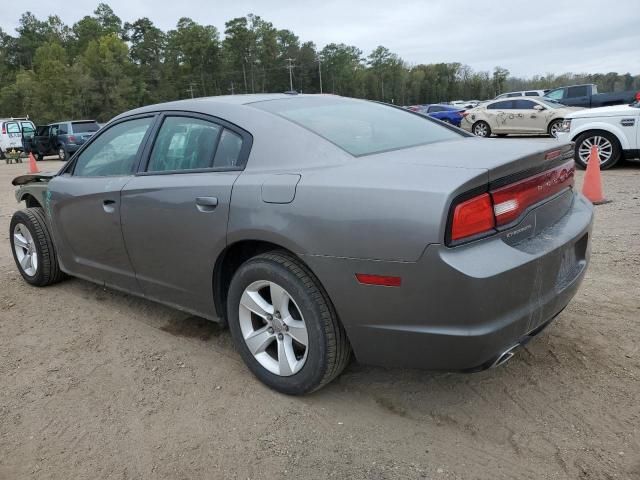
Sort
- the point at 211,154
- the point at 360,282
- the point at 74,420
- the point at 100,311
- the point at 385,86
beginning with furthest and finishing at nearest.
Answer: the point at 385,86, the point at 100,311, the point at 211,154, the point at 74,420, the point at 360,282

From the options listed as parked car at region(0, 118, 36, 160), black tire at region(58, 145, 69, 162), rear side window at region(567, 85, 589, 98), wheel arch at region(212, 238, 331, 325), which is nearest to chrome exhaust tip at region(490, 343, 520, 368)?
wheel arch at region(212, 238, 331, 325)

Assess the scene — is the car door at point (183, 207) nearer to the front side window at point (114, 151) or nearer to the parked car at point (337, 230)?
the parked car at point (337, 230)

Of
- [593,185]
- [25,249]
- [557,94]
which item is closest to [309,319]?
[25,249]

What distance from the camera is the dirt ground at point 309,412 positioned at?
2.25 m

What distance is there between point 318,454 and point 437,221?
3.75ft

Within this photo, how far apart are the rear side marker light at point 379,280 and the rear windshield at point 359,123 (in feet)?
2.17

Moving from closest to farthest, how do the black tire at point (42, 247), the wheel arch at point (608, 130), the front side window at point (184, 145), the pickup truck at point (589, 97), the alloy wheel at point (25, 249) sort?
the front side window at point (184, 145) → the black tire at point (42, 247) → the alloy wheel at point (25, 249) → the wheel arch at point (608, 130) → the pickup truck at point (589, 97)

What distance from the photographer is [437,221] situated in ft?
6.73

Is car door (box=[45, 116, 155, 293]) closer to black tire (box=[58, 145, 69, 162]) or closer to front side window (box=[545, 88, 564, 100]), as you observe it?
black tire (box=[58, 145, 69, 162])

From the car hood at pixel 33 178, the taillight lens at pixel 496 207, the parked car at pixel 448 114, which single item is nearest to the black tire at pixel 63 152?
the parked car at pixel 448 114

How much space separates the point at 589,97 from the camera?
69.9ft

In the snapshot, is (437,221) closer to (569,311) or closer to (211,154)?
(211,154)

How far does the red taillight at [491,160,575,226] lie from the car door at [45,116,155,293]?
7.44 feet

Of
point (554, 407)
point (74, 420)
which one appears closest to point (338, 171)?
point (554, 407)
